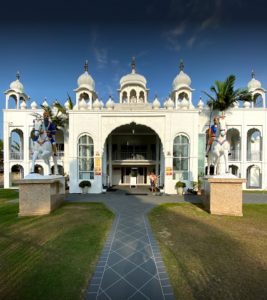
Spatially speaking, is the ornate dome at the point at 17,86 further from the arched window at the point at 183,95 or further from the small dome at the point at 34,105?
the arched window at the point at 183,95

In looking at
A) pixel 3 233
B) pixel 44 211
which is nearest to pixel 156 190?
pixel 44 211

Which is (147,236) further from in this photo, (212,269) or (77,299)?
(77,299)

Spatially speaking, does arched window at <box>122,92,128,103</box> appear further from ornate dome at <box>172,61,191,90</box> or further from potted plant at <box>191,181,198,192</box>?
potted plant at <box>191,181,198,192</box>

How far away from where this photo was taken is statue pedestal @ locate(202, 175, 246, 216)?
8359 millimetres

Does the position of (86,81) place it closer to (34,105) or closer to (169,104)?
(34,105)

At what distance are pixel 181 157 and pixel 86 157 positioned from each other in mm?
9135

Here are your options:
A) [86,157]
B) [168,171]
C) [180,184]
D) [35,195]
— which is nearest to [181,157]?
[168,171]

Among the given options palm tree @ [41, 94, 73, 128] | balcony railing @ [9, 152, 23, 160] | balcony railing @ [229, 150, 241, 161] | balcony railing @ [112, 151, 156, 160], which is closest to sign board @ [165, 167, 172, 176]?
balcony railing @ [112, 151, 156, 160]

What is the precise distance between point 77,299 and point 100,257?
1445 millimetres

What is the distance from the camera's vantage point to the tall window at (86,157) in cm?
1639

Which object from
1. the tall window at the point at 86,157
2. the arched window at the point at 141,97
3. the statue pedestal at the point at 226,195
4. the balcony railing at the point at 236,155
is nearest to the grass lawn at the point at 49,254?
the statue pedestal at the point at 226,195

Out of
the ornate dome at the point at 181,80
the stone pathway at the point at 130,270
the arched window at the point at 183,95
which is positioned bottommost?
the stone pathway at the point at 130,270

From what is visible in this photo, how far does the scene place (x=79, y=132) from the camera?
16.5 meters

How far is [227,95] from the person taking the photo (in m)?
17.1
